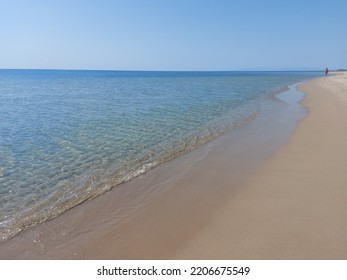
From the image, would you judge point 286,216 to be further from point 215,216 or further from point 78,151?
point 78,151

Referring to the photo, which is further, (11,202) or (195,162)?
(195,162)

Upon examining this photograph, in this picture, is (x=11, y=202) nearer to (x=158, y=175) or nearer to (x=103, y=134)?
(x=158, y=175)

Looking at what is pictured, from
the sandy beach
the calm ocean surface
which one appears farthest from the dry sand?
the calm ocean surface

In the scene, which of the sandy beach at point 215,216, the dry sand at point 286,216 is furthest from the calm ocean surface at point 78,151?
the dry sand at point 286,216

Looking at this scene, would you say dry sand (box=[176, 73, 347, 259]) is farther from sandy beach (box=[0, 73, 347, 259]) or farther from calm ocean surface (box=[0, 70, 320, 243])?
calm ocean surface (box=[0, 70, 320, 243])

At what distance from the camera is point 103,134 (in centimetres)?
1132

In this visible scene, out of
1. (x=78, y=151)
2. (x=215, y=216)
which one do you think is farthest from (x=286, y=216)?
(x=78, y=151)

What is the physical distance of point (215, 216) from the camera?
4.66 meters

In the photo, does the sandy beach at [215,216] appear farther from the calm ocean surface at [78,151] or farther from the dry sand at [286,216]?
the calm ocean surface at [78,151]

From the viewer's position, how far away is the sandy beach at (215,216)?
3.76 metres

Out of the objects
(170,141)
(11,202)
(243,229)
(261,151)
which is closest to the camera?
(243,229)

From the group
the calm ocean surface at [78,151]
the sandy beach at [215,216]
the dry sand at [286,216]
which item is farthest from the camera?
the calm ocean surface at [78,151]
